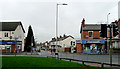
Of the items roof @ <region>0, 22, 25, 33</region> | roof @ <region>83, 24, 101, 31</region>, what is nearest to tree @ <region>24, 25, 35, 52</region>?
roof @ <region>0, 22, 25, 33</region>

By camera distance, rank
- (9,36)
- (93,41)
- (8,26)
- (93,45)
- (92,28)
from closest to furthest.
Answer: (93,41), (93,45), (92,28), (9,36), (8,26)

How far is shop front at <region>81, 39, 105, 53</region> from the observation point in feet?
158

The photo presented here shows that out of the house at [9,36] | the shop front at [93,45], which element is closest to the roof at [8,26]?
the house at [9,36]

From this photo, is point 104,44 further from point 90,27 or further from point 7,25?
point 7,25

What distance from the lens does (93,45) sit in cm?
4847

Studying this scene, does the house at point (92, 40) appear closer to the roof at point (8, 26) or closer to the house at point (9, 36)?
the house at point (9, 36)

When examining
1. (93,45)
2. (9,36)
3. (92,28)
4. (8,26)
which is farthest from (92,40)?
(8,26)

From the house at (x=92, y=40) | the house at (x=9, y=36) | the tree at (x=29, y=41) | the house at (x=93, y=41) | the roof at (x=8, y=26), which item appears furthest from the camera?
the tree at (x=29, y=41)

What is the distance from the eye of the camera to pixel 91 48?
4856 centimetres

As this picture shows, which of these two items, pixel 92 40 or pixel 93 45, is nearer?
pixel 92 40

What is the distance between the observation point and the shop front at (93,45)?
158 ft

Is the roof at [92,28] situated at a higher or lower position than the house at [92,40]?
higher

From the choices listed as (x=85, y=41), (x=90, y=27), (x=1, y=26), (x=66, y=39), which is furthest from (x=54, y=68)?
(x=66, y=39)

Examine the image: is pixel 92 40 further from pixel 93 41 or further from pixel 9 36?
pixel 9 36
